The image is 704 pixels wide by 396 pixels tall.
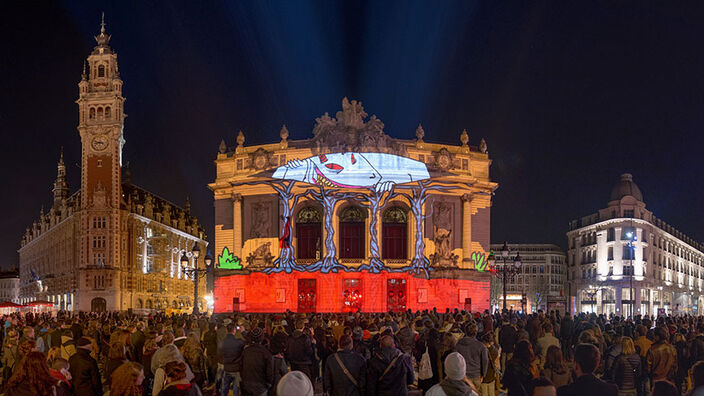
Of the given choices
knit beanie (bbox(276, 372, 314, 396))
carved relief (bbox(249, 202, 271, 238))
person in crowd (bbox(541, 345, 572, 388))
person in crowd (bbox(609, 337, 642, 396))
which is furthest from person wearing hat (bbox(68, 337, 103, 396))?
carved relief (bbox(249, 202, 271, 238))

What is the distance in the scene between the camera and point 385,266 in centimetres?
6003

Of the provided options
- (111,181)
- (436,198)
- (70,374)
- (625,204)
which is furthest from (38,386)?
(625,204)

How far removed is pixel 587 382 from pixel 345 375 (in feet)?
11.1

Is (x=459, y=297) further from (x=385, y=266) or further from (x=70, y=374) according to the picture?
(x=70, y=374)

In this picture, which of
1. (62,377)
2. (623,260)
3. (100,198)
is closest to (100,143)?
(100,198)

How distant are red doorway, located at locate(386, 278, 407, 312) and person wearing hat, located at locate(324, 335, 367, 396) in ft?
165

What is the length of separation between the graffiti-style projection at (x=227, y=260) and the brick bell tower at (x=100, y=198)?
20.6 metres

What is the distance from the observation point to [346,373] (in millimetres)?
10305

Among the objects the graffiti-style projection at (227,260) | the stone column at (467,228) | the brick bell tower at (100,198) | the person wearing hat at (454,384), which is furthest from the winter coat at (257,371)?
the brick bell tower at (100,198)

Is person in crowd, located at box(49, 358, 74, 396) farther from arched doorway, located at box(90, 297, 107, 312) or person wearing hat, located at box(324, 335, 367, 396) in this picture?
arched doorway, located at box(90, 297, 107, 312)

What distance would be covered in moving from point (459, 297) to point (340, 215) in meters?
11.7

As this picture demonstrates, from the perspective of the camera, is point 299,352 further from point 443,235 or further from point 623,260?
point 623,260

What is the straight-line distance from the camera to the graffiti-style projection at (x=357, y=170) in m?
59.2

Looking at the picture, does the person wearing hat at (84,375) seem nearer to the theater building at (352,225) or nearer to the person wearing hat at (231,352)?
the person wearing hat at (231,352)
